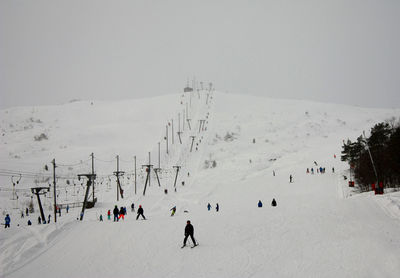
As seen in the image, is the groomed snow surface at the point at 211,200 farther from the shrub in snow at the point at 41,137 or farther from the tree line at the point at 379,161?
the tree line at the point at 379,161

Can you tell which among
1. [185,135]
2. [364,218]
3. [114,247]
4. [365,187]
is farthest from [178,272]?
[185,135]

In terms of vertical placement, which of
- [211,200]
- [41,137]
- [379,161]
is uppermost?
[41,137]

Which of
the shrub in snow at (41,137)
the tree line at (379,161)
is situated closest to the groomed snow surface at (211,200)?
the shrub in snow at (41,137)

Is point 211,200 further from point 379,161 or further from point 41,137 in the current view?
point 41,137

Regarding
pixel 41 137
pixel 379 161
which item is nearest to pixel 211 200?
pixel 379 161

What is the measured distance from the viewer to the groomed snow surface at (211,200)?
39.2ft

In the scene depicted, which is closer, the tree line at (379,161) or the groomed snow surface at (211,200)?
the groomed snow surface at (211,200)

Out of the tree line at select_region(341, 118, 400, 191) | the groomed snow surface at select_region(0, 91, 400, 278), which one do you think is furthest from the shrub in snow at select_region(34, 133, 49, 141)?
the tree line at select_region(341, 118, 400, 191)

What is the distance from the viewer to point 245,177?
50.1 metres

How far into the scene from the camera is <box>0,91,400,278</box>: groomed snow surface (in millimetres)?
11953

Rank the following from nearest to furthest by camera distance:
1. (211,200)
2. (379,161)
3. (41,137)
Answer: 1. (379,161)
2. (211,200)
3. (41,137)

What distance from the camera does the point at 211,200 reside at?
35.4 m

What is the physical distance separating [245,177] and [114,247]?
37076 millimetres

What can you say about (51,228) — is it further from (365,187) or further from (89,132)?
(89,132)
